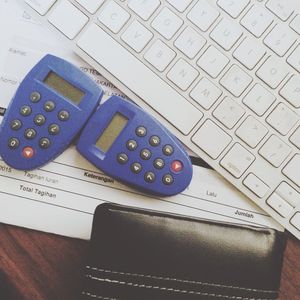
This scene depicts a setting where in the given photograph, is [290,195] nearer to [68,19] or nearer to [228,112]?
[228,112]

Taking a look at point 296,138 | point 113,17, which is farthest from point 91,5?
point 296,138

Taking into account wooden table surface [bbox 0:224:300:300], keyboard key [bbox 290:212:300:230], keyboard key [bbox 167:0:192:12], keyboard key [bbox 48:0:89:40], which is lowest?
wooden table surface [bbox 0:224:300:300]

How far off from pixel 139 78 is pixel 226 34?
9 cm

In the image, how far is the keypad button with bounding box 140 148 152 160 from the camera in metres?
0.43

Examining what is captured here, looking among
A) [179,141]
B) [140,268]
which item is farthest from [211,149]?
[140,268]

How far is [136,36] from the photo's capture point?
439mm

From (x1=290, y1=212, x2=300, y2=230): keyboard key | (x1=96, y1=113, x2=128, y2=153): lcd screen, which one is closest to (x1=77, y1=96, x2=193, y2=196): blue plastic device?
(x1=96, y1=113, x2=128, y2=153): lcd screen

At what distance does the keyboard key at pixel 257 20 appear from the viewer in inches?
17.5

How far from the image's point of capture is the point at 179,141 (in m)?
0.44

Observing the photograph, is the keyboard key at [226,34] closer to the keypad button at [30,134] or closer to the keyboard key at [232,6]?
the keyboard key at [232,6]

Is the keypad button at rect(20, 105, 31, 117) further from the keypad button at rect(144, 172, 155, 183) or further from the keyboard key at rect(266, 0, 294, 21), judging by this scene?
the keyboard key at rect(266, 0, 294, 21)

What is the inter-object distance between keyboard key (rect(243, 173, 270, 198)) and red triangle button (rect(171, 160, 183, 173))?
0.21ft

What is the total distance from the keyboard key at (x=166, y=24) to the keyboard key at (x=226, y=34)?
4 centimetres

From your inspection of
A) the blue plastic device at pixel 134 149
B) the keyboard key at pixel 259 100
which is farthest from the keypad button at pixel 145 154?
the keyboard key at pixel 259 100
